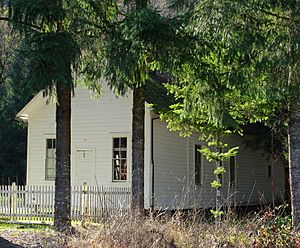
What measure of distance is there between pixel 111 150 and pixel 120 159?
0.48m

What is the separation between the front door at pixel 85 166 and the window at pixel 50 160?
1.34 metres

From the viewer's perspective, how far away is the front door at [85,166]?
2008 centimetres

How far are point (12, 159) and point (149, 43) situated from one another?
100 ft

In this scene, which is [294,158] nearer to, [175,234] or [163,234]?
[175,234]

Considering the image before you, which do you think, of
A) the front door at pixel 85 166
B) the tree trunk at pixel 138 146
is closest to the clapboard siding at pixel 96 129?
the front door at pixel 85 166

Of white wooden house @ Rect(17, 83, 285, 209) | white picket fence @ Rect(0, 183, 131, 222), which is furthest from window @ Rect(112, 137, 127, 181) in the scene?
white picket fence @ Rect(0, 183, 131, 222)

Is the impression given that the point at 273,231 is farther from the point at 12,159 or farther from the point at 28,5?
the point at 12,159

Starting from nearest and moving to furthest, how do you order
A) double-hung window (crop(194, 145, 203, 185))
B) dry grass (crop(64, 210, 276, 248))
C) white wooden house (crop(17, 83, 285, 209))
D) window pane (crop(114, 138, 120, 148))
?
1. dry grass (crop(64, 210, 276, 248))
2. white wooden house (crop(17, 83, 285, 209))
3. window pane (crop(114, 138, 120, 148))
4. double-hung window (crop(194, 145, 203, 185))

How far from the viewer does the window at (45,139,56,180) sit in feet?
69.4

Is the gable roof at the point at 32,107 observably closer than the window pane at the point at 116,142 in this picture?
No

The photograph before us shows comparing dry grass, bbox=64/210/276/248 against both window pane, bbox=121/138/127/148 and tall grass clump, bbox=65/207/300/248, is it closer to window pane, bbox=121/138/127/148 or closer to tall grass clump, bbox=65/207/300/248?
tall grass clump, bbox=65/207/300/248

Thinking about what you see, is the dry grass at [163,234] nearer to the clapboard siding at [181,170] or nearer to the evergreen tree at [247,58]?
the evergreen tree at [247,58]

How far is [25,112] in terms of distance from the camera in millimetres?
21547

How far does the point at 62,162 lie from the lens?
40.4 ft
